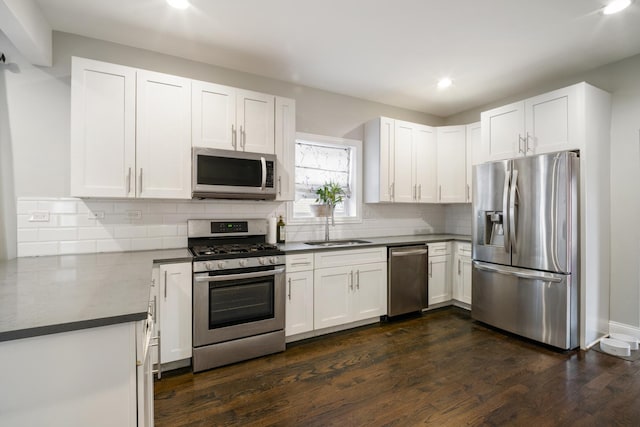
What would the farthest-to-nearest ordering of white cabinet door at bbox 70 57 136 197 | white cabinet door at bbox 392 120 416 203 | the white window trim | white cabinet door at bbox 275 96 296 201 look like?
1. white cabinet door at bbox 392 120 416 203
2. the white window trim
3. white cabinet door at bbox 275 96 296 201
4. white cabinet door at bbox 70 57 136 197

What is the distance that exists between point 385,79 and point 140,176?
8.79 ft

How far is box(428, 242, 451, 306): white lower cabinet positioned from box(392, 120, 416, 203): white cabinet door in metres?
0.72

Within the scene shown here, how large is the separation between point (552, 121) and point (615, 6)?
1043 mm

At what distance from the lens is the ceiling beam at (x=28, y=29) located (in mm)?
1861

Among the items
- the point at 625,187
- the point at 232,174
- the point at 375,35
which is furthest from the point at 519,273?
the point at 232,174

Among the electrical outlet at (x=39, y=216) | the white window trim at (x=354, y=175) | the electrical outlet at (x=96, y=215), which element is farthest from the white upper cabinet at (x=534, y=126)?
the electrical outlet at (x=39, y=216)

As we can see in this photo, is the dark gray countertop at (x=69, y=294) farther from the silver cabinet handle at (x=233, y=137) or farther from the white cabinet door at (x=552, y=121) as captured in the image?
the white cabinet door at (x=552, y=121)

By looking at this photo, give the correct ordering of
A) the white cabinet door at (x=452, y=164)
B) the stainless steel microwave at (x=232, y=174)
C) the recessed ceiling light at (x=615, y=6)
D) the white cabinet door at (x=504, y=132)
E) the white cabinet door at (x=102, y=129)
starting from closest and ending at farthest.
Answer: the recessed ceiling light at (x=615, y=6), the white cabinet door at (x=102, y=129), the stainless steel microwave at (x=232, y=174), the white cabinet door at (x=504, y=132), the white cabinet door at (x=452, y=164)

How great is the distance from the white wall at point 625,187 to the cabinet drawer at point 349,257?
2.29 meters

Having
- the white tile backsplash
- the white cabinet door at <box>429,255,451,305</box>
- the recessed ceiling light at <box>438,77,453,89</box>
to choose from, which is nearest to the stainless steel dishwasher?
the white cabinet door at <box>429,255,451,305</box>

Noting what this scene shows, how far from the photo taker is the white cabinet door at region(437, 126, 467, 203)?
422cm

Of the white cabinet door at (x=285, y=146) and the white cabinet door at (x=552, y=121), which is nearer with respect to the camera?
the white cabinet door at (x=552, y=121)

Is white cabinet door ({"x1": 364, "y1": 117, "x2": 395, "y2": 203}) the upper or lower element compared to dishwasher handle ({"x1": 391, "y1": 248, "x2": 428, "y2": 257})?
upper

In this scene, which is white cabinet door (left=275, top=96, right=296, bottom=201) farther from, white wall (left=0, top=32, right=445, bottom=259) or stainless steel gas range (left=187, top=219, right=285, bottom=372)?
white wall (left=0, top=32, right=445, bottom=259)
